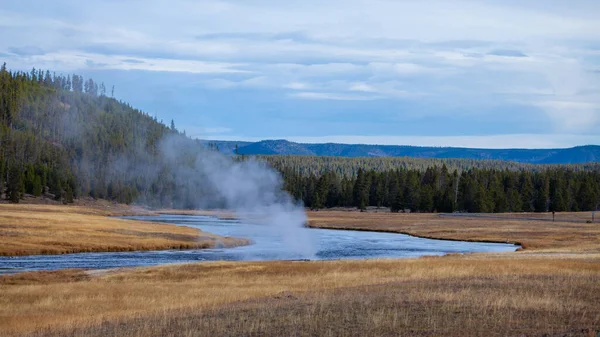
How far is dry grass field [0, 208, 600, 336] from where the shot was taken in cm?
1873

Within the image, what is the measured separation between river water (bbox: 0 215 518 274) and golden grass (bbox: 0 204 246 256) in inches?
101

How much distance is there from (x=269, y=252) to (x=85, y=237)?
1743 centimetres

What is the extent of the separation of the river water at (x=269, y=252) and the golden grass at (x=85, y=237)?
2553mm

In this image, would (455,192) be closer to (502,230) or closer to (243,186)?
(502,230)

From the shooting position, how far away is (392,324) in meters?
18.6

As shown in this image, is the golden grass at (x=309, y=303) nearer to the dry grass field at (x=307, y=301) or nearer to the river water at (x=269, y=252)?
the dry grass field at (x=307, y=301)

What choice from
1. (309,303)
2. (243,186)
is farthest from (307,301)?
(243,186)

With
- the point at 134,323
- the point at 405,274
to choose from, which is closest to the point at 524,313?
the point at 134,323

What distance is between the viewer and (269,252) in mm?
66062

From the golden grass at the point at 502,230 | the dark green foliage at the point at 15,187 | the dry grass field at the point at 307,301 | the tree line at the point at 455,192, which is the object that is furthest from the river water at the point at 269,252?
the tree line at the point at 455,192

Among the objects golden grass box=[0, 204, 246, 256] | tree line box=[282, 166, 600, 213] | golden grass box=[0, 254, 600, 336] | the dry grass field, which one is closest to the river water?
golden grass box=[0, 204, 246, 256]

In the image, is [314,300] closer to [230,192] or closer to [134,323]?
[134,323]

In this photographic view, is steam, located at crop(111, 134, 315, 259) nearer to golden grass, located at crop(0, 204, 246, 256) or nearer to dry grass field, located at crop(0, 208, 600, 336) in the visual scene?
golden grass, located at crop(0, 204, 246, 256)

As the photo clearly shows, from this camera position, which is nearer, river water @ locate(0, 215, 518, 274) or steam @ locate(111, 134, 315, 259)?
river water @ locate(0, 215, 518, 274)
